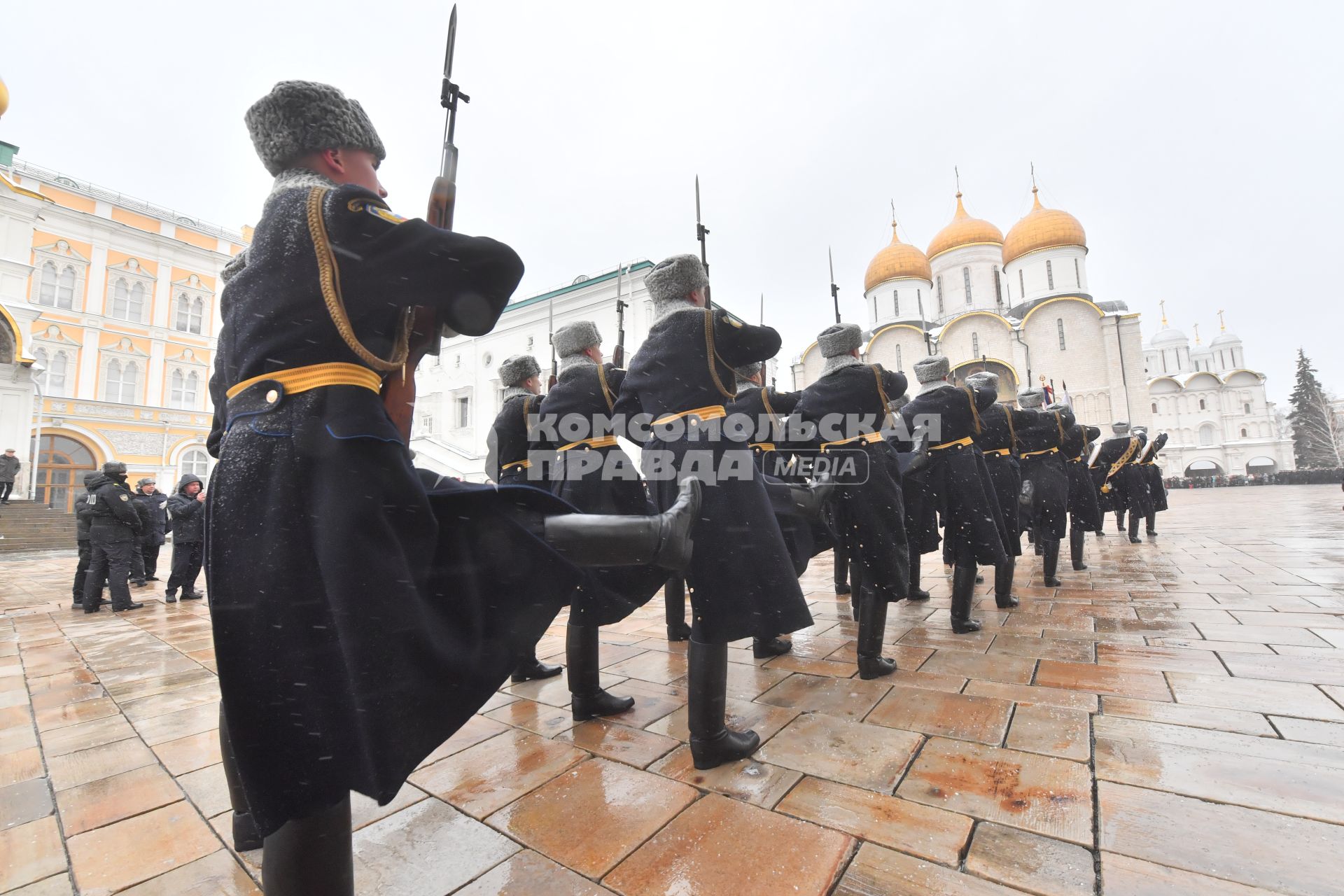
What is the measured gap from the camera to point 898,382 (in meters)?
3.22

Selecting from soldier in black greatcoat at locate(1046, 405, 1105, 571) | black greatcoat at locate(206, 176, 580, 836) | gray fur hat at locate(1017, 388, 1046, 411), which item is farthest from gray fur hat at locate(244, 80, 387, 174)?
gray fur hat at locate(1017, 388, 1046, 411)

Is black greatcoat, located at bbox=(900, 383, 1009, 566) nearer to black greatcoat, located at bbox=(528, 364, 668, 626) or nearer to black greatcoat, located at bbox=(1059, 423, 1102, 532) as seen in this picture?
black greatcoat, located at bbox=(528, 364, 668, 626)

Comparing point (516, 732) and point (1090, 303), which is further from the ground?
point (1090, 303)

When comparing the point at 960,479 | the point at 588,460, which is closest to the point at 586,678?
the point at 588,460

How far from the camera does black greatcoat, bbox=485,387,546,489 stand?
3.50 metres

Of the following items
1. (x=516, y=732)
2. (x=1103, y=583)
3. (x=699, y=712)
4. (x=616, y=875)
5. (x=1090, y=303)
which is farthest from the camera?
(x=1090, y=303)

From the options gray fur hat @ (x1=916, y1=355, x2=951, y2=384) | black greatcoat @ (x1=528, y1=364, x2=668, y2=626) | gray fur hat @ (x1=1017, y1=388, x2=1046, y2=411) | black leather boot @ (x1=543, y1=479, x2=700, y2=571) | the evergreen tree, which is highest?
the evergreen tree

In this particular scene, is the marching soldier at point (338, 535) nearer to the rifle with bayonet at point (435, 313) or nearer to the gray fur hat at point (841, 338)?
the rifle with bayonet at point (435, 313)

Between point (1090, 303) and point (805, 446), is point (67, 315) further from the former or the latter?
point (1090, 303)

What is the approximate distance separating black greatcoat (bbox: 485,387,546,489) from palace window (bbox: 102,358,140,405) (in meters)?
27.2

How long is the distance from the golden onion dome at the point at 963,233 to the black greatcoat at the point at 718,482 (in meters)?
38.4

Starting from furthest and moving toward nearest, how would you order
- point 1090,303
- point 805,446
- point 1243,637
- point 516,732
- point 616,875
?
point 1090,303
point 805,446
point 1243,637
point 516,732
point 616,875

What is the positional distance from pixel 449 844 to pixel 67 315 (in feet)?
98.6

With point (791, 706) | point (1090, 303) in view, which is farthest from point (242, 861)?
point (1090, 303)
